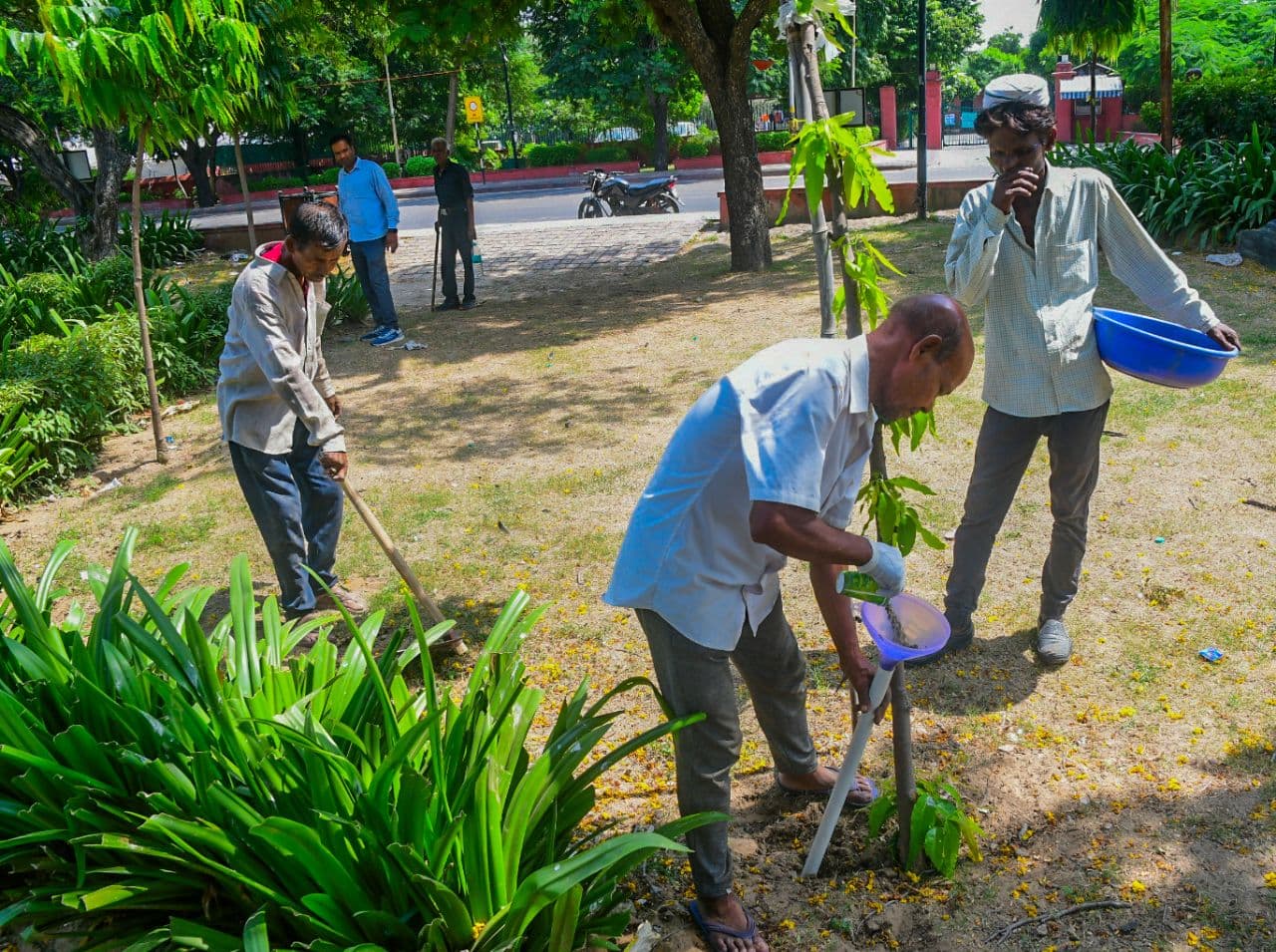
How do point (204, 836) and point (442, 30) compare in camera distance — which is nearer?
point (204, 836)

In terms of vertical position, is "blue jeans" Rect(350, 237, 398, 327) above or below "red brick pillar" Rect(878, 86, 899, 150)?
below

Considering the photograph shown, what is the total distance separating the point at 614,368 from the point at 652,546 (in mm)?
5637

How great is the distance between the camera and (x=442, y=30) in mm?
9812

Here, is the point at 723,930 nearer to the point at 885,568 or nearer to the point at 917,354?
the point at 885,568

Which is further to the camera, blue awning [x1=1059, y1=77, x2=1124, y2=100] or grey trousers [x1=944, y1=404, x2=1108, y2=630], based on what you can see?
blue awning [x1=1059, y1=77, x2=1124, y2=100]

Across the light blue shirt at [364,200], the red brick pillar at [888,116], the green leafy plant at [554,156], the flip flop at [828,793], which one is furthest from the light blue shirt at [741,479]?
the red brick pillar at [888,116]

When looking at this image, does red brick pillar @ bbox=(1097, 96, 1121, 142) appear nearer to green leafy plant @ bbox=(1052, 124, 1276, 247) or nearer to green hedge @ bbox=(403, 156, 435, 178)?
green hedge @ bbox=(403, 156, 435, 178)

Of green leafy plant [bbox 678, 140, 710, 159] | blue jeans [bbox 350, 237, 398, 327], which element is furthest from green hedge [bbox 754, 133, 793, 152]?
blue jeans [bbox 350, 237, 398, 327]

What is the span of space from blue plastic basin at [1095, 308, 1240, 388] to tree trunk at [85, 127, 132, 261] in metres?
11.8

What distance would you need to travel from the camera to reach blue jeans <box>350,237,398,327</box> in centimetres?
922

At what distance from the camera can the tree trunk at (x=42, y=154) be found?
12898 millimetres

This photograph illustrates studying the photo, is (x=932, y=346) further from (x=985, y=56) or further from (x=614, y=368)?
(x=985, y=56)

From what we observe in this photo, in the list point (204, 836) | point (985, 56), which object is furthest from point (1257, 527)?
point (985, 56)

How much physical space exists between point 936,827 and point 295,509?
277 centimetres
